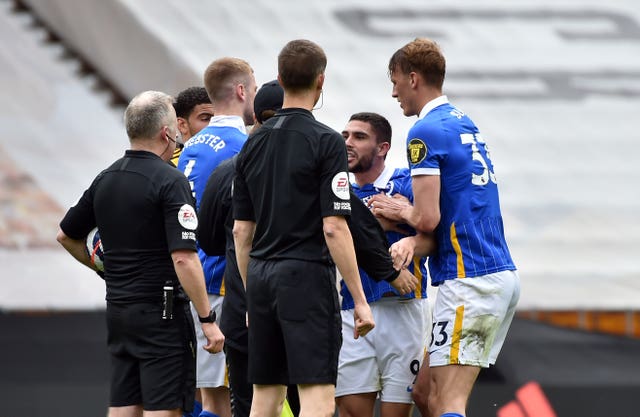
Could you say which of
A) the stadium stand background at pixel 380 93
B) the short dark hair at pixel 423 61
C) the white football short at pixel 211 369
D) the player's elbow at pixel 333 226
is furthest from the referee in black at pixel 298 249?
the stadium stand background at pixel 380 93

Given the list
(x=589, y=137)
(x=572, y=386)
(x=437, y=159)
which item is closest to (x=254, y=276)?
(x=437, y=159)

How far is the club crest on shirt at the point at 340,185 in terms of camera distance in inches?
157

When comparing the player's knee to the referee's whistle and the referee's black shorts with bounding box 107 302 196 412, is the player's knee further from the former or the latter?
the referee's whistle

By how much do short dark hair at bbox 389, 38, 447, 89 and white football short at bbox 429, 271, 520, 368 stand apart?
35.1 inches

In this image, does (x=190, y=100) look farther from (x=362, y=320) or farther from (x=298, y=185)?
(x=362, y=320)

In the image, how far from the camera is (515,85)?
12578 mm

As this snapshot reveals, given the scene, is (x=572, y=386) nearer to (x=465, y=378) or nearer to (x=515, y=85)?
(x=465, y=378)

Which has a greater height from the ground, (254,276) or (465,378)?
(254,276)

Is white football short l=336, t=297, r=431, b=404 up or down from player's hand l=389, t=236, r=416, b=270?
→ down

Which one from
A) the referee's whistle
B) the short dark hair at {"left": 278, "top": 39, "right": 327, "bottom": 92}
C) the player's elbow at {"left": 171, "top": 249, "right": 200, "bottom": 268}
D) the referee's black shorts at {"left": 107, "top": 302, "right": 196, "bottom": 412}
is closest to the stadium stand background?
the referee's black shorts at {"left": 107, "top": 302, "right": 196, "bottom": 412}

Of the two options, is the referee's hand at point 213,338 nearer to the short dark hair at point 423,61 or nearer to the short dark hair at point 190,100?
the short dark hair at point 423,61

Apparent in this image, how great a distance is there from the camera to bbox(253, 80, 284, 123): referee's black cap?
16.0 ft

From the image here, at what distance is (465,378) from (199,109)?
7.85ft

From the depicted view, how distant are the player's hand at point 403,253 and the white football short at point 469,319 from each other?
20 cm
